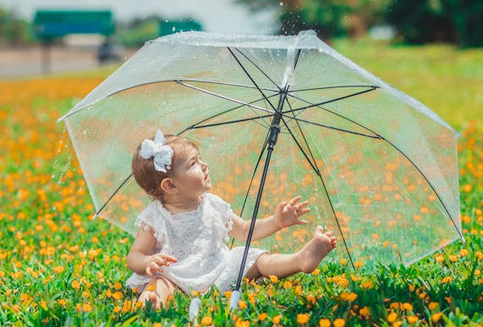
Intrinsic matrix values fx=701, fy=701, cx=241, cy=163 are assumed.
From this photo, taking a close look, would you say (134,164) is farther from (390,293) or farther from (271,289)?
(390,293)

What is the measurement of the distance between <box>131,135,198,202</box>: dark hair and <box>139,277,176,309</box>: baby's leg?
0.38 meters

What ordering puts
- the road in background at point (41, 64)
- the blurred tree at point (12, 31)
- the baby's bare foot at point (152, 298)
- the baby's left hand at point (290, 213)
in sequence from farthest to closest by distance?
the blurred tree at point (12, 31) → the road in background at point (41, 64) → the baby's left hand at point (290, 213) → the baby's bare foot at point (152, 298)

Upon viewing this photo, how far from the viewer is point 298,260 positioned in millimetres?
3188

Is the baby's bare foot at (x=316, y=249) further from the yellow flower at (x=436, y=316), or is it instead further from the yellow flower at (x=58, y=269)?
the yellow flower at (x=58, y=269)

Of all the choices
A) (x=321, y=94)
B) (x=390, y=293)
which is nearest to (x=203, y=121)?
(x=321, y=94)

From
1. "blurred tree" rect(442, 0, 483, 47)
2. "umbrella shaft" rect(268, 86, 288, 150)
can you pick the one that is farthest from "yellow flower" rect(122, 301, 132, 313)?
"blurred tree" rect(442, 0, 483, 47)

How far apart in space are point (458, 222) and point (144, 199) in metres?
1.53

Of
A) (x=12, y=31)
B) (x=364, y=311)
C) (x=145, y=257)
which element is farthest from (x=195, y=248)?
(x=12, y=31)

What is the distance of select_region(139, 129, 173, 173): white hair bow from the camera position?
3035 millimetres

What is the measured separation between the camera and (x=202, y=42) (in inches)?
104

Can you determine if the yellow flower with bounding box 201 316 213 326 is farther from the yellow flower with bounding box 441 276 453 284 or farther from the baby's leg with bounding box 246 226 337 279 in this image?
the yellow flower with bounding box 441 276 453 284

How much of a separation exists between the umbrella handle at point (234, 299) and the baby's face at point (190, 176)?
0.50 metres

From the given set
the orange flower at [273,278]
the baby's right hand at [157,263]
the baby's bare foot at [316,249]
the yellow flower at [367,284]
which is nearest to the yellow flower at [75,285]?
the baby's right hand at [157,263]

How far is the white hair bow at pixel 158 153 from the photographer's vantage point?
304 centimetres
